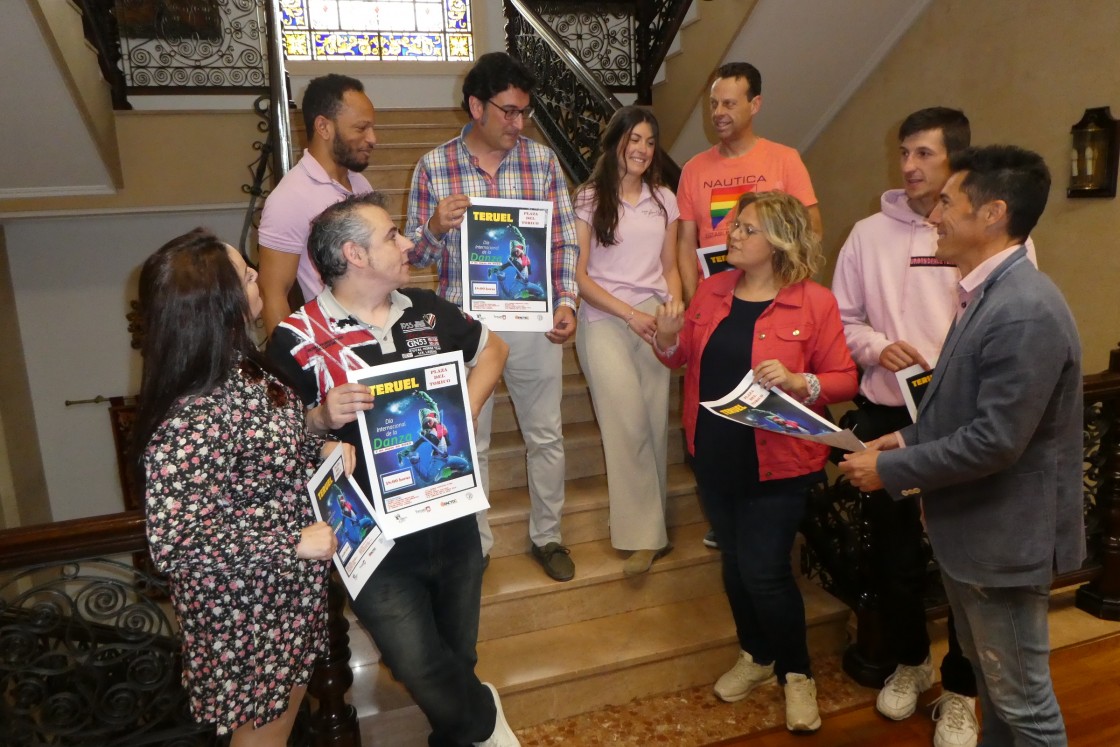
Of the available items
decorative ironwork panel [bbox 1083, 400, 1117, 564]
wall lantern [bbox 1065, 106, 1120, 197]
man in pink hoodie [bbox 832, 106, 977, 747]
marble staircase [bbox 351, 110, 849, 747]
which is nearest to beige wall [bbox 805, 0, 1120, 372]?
wall lantern [bbox 1065, 106, 1120, 197]

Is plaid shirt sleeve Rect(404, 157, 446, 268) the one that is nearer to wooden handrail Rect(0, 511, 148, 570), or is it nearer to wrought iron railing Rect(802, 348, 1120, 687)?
wooden handrail Rect(0, 511, 148, 570)

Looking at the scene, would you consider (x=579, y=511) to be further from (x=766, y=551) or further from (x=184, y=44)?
(x=184, y=44)

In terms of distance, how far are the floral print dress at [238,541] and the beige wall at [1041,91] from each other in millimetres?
3731

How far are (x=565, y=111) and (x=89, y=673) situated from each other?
13.8 feet

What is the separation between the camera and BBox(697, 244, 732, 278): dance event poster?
9.14 ft

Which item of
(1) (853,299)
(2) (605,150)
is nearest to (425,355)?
(2) (605,150)

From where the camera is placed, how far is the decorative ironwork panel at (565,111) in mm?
4770

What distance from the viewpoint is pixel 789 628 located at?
240 cm

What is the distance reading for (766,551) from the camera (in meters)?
2.30

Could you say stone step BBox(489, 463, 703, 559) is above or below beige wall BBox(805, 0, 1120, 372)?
below

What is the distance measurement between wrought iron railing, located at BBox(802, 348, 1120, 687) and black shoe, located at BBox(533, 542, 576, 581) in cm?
98

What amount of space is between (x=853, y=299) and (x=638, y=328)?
2.35 feet

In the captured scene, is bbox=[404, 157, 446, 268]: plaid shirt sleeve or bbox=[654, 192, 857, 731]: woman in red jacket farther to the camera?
bbox=[404, 157, 446, 268]: plaid shirt sleeve

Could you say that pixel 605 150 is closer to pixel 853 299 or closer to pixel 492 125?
pixel 492 125
